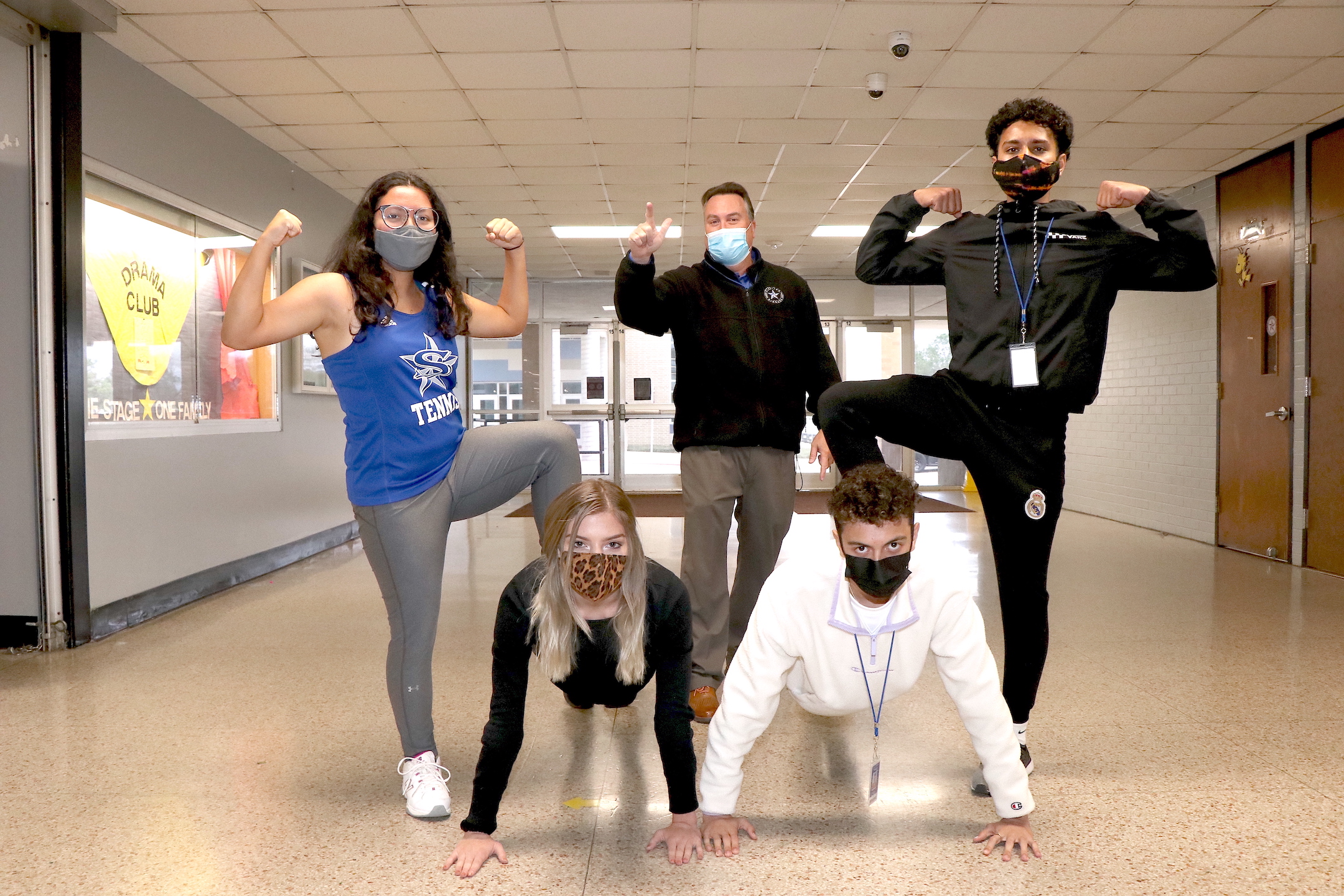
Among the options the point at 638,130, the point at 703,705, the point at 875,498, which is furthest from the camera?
the point at 638,130

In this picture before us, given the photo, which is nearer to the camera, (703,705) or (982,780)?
(982,780)

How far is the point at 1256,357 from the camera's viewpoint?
5980 millimetres

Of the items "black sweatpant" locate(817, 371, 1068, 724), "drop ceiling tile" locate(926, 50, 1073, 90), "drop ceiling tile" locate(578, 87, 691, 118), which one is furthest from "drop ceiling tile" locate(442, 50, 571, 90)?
"black sweatpant" locate(817, 371, 1068, 724)

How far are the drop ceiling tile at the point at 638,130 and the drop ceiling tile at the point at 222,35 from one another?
5.95 feet

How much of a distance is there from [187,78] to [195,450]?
192 centimetres

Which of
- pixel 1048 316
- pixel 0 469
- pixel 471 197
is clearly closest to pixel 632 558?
pixel 1048 316

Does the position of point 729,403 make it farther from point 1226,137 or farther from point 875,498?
point 1226,137

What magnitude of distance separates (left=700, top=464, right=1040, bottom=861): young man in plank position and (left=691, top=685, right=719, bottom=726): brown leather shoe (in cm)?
70

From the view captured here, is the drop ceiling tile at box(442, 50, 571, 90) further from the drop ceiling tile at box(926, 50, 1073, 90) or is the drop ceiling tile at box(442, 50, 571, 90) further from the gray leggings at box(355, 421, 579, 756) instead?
the gray leggings at box(355, 421, 579, 756)

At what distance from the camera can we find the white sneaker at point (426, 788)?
6.30 ft

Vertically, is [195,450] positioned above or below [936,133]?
below

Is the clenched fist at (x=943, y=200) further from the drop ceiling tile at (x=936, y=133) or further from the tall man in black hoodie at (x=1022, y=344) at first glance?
the drop ceiling tile at (x=936, y=133)

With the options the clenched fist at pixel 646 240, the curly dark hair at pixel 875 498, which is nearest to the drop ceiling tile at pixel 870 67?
the clenched fist at pixel 646 240

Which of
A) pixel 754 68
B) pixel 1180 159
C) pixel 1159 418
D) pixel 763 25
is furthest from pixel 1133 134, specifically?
pixel 763 25
